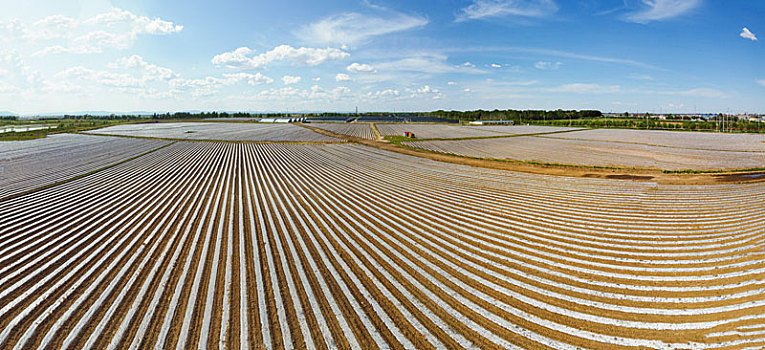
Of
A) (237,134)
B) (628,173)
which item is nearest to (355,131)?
(237,134)

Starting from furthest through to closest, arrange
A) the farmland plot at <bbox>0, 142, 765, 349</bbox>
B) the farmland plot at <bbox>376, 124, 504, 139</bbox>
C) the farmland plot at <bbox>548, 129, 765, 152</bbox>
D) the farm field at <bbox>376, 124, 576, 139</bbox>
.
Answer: the farm field at <bbox>376, 124, 576, 139</bbox>, the farmland plot at <bbox>376, 124, 504, 139</bbox>, the farmland plot at <bbox>548, 129, 765, 152</bbox>, the farmland plot at <bbox>0, 142, 765, 349</bbox>

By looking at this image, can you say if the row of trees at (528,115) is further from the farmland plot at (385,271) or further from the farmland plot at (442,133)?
the farmland plot at (385,271)

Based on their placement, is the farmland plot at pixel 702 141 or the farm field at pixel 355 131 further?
the farm field at pixel 355 131

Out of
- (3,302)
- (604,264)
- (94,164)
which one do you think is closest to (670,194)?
(604,264)

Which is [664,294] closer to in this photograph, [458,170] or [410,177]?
[410,177]

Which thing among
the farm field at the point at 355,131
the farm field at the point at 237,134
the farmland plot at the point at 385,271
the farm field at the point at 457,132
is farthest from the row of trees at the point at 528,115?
the farmland plot at the point at 385,271

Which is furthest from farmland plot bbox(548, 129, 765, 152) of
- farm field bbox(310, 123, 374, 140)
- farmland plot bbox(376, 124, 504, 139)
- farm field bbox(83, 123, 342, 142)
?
farm field bbox(83, 123, 342, 142)

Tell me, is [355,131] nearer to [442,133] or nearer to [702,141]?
[442,133]

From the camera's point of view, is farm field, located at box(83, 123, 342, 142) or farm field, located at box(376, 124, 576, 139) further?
farm field, located at box(376, 124, 576, 139)

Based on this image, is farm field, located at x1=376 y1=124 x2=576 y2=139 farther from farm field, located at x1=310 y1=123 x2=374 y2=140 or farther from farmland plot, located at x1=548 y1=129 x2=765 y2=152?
farmland plot, located at x1=548 y1=129 x2=765 y2=152
